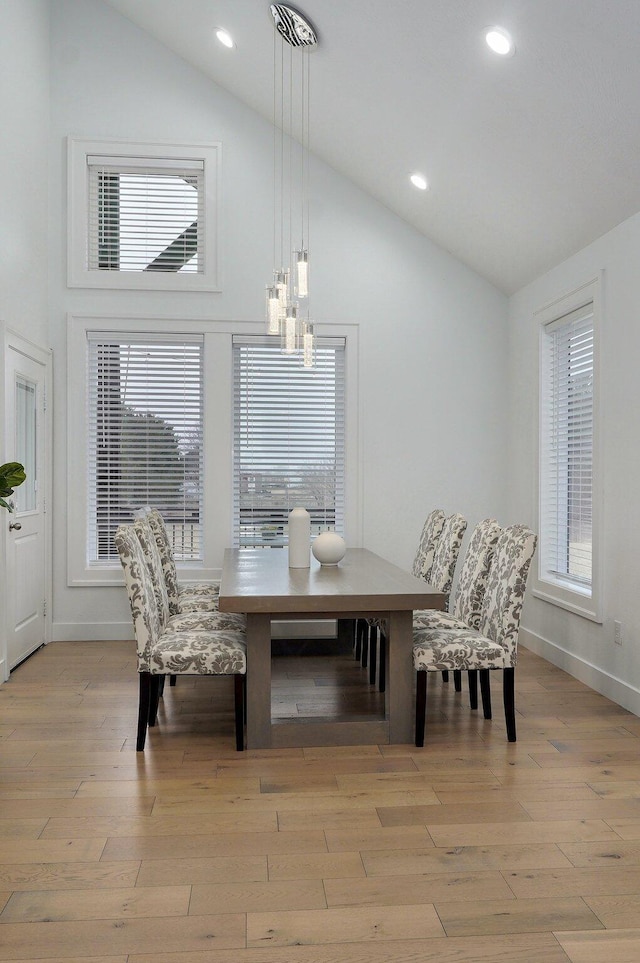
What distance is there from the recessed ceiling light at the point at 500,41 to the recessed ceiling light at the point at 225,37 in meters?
2.30

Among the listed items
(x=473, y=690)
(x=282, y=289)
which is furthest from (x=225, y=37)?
(x=473, y=690)

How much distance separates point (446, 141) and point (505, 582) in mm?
2691

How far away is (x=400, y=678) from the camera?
360cm

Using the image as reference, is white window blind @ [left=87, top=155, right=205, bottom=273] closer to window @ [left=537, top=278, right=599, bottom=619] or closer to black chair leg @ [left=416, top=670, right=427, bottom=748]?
window @ [left=537, top=278, right=599, bottom=619]

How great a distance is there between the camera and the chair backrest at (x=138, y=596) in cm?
348

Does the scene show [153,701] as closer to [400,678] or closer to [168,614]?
[168,614]

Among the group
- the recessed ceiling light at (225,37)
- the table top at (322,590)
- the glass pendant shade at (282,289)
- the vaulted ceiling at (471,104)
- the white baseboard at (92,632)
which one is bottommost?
the white baseboard at (92,632)

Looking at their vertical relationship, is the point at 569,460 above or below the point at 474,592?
above

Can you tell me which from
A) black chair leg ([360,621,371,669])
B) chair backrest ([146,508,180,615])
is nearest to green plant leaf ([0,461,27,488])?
chair backrest ([146,508,180,615])

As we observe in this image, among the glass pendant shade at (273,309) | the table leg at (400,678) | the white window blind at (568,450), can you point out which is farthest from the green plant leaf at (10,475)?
the white window blind at (568,450)

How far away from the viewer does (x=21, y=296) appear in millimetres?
5180

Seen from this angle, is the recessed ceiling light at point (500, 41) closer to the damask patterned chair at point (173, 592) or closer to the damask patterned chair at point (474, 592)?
the damask patterned chair at point (474, 592)

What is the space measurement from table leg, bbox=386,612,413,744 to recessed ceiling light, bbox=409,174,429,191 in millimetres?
3183

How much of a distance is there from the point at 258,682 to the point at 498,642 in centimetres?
114
